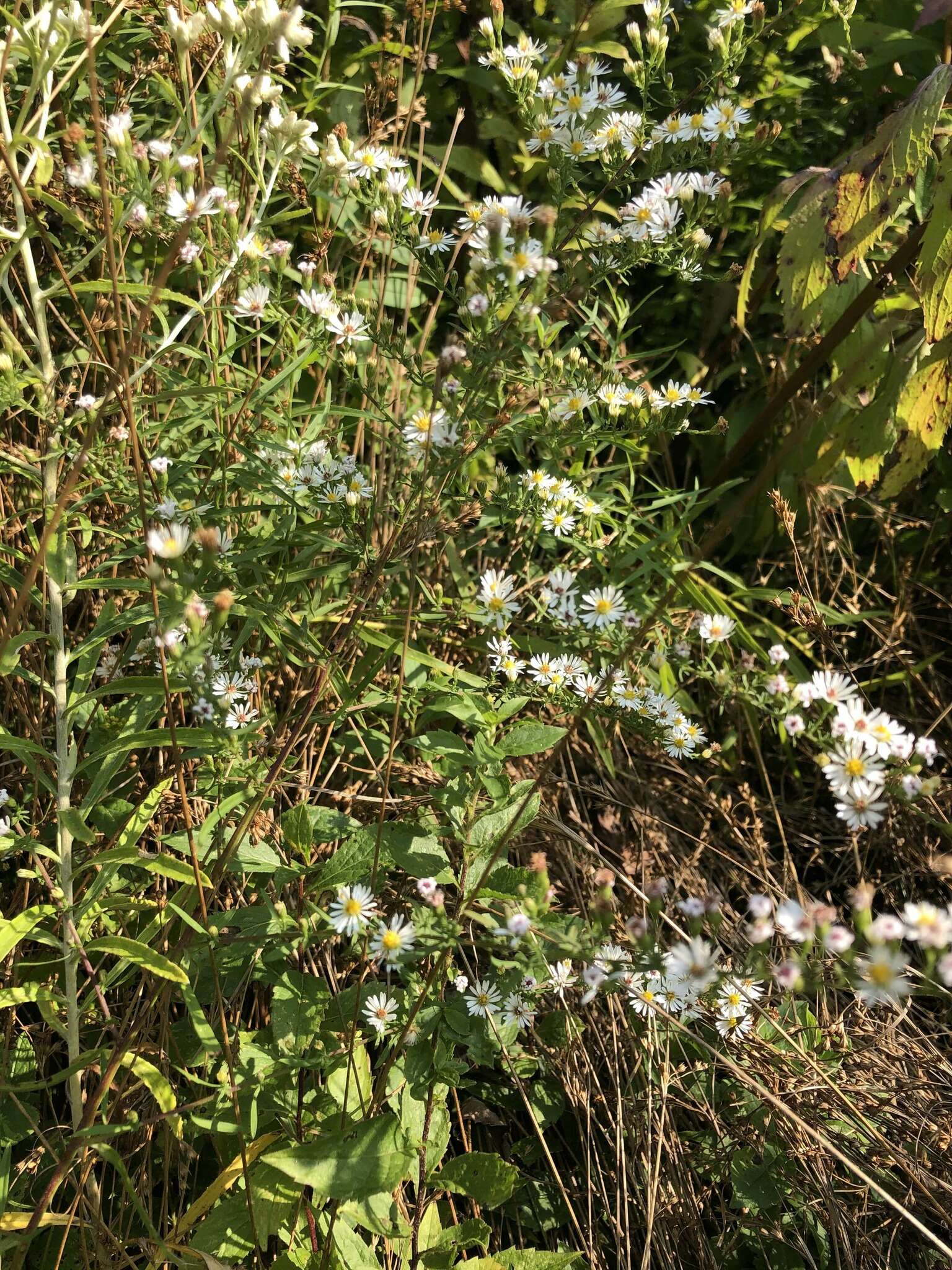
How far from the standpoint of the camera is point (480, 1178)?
138 centimetres

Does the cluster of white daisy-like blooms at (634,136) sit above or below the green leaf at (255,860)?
above

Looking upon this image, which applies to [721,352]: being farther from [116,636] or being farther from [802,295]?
[116,636]

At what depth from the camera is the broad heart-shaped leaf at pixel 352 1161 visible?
1184mm

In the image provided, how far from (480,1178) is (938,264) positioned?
5.14 ft

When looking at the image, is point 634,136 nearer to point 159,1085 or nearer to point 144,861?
point 144,861

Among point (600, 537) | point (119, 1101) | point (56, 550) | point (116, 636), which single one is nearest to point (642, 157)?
point (600, 537)

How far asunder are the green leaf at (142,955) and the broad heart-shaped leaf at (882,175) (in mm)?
1587

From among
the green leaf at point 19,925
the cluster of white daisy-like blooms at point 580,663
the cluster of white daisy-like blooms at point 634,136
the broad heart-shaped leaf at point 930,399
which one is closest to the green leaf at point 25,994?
the green leaf at point 19,925

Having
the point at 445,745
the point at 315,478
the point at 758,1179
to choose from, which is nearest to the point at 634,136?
the point at 315,478

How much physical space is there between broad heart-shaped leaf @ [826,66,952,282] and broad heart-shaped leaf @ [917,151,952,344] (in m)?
0.07

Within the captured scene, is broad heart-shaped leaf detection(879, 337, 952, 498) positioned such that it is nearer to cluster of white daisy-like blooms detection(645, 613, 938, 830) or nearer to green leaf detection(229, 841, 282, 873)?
cluster of white daisy-like blooms detection(645, 613, 938, 830)

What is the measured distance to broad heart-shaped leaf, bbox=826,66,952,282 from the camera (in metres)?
1.75

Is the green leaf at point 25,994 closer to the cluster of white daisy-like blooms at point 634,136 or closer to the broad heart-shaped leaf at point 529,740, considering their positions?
the broad heart-shaped leaf at point 529,740

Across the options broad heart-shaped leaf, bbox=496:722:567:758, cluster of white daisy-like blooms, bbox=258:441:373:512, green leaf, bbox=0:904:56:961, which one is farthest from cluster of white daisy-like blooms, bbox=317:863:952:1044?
cluster of white daisy-like blooms, bbox=258:441:373:512
